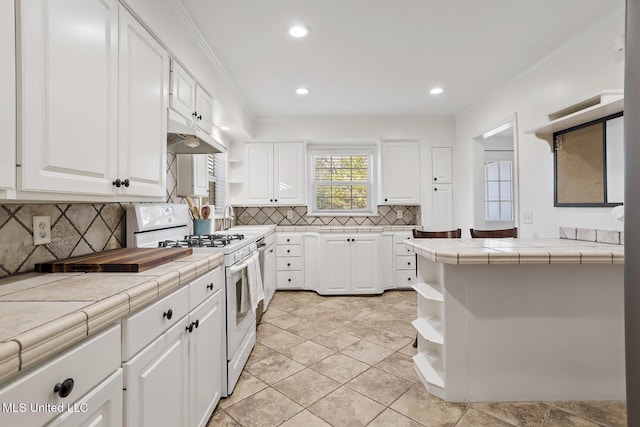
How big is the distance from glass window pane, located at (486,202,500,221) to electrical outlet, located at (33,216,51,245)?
5.69 metres

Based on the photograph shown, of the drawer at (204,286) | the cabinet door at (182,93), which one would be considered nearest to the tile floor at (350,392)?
the drawer at (204,286)

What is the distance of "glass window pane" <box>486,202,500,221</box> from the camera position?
17.4 feet

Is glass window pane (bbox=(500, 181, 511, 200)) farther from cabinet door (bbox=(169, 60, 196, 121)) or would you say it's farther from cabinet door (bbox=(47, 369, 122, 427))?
cabinet door (bbox=(47, 369, 122, 427))

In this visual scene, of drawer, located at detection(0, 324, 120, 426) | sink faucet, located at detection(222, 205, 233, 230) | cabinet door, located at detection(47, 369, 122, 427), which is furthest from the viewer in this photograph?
sink faucet, located at detection(222, 205, 233, 230)

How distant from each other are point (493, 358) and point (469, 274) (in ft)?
1.70

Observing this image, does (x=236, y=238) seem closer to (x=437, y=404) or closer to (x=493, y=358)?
(x=437, y=404)

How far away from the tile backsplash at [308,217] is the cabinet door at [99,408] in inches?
146

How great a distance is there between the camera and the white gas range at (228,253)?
72.8 inches

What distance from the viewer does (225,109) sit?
3.01 metres

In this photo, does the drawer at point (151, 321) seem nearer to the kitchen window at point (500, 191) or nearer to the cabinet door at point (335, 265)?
the cabinet door at point (335, 265)

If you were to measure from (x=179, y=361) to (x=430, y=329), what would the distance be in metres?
1.45

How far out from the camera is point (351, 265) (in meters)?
4.01

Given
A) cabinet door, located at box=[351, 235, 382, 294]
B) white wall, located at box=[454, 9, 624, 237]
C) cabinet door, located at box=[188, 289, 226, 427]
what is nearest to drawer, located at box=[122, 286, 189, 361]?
cabinet door, located at box=[188, 289, 226, 427]

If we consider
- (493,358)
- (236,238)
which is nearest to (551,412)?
(493,358)
